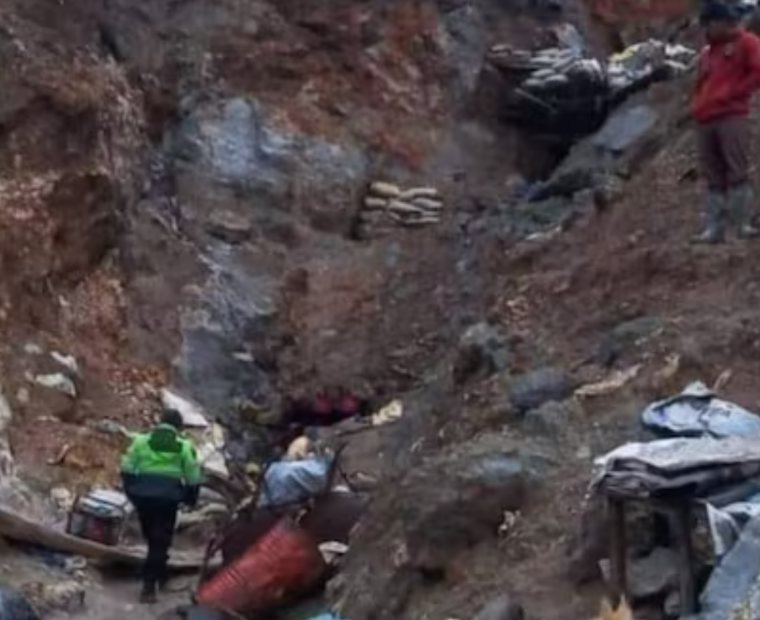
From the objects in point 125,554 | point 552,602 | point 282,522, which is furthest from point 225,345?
point 552,602

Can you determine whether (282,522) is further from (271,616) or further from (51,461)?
(51,461)

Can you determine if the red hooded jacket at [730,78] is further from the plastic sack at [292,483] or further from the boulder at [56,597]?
the boulder at [56,597]

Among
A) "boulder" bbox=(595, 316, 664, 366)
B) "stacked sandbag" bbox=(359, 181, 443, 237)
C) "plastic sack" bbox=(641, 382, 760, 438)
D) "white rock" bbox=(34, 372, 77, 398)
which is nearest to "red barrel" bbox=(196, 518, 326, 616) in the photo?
"boulder" bbox=(595, 316, 664, 366)

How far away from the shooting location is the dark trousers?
12.3 m

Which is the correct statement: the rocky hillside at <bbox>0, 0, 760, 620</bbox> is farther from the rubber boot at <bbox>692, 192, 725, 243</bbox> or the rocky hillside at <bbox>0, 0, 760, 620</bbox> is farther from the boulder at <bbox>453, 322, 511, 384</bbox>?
the rubber boot at <bbox>692, 192, 725, 243</bbox>

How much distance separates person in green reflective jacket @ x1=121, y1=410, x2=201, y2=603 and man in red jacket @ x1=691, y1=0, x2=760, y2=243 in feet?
13.0

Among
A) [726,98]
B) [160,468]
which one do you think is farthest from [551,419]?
[160,468]

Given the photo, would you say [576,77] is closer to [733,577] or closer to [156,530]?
[156,530]

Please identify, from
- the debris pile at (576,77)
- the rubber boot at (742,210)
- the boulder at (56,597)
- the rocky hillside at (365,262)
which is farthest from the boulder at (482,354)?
the debris pile at (576,77)

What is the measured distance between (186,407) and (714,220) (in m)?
6.53

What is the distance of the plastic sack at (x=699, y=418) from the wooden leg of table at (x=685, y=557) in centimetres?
82

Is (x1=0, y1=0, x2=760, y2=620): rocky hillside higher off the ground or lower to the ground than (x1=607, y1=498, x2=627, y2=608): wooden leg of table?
lower

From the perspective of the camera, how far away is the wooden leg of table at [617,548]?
820 centimetres

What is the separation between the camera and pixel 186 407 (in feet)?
59.2
